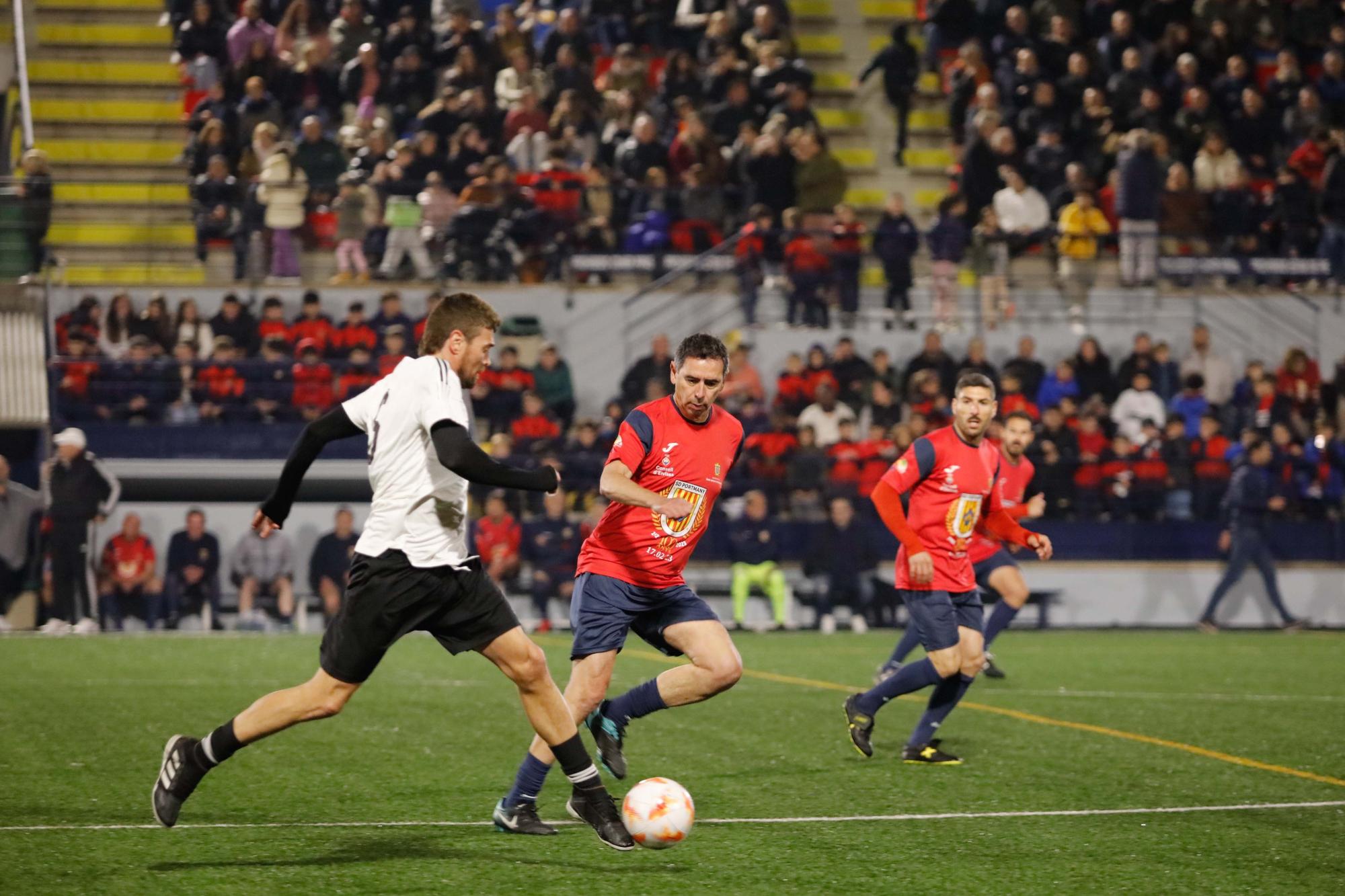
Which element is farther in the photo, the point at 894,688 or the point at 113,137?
the point at 113,137

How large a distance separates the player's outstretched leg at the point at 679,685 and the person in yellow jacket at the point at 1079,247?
1632cm

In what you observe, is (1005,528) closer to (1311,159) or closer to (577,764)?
(577,764)

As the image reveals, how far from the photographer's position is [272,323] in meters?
20.4

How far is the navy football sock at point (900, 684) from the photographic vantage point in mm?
9047

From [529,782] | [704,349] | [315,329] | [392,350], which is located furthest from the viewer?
[315,329]

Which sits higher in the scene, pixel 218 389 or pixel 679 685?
pixel 218 389

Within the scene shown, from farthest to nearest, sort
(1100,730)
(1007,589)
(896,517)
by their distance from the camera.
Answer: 1. (1007,589)
2. (1100,730)
3. (896,517)

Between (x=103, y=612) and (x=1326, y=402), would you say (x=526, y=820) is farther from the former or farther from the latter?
(x=1326, y=402)

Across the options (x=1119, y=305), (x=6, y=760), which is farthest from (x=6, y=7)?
(x=6, y=760)

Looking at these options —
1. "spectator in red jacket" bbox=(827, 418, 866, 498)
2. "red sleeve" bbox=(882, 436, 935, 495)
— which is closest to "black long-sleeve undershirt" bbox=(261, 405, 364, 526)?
"red sleeve" bbox=(882, 436, 935, 495)

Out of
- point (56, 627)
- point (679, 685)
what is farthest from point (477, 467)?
point (56, 627)

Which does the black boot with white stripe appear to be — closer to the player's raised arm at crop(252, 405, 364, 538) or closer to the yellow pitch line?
the player's raised arm at crop(252, 405, 364, 538)

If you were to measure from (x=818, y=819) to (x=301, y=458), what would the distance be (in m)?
2.69

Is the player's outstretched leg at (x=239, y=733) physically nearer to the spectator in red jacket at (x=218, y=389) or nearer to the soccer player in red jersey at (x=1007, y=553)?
the soccer player in red jersey at (x=1007, y=553)
